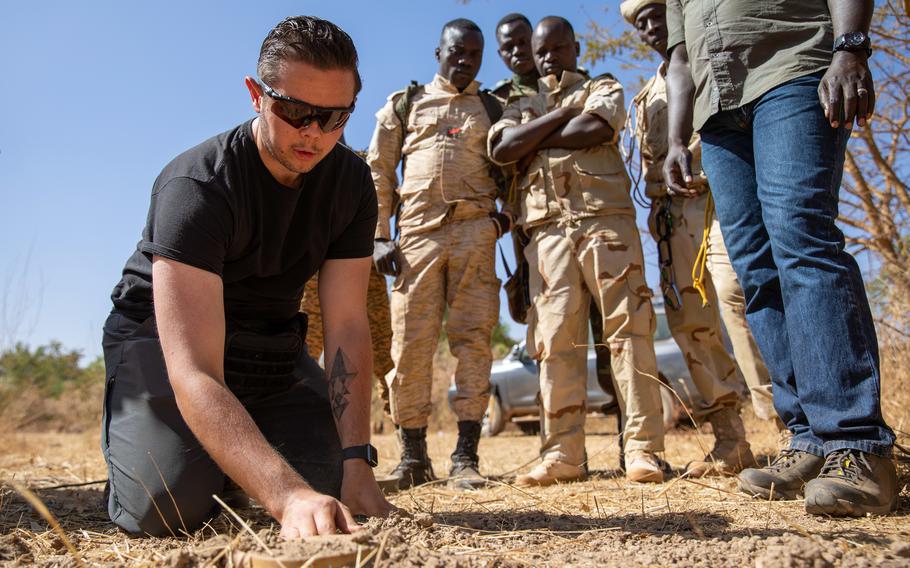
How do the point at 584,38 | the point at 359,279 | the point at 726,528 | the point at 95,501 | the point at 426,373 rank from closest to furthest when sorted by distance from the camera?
the point at 726,528 < the point at 359,279 < the point at 95,501 < the point at 426,373 < the point at 584,38

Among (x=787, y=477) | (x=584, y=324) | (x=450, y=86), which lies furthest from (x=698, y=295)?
(x=450, y=86)

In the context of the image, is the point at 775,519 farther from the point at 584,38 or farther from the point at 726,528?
the point at 584,38

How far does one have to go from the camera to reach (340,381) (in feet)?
7.82

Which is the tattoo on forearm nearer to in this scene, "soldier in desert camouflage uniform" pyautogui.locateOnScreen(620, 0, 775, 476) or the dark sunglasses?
the dark sunglasses

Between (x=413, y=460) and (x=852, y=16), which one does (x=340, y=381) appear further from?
(x=852, y=16)

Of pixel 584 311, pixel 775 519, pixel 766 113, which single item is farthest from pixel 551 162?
pixel 775 519

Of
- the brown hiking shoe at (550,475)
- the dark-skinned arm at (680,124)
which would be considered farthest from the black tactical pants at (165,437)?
the dark-skinned arm at (680,124)

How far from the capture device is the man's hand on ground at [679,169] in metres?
2.94

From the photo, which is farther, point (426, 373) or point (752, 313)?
point (426, 373)

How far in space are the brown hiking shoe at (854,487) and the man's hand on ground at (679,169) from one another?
1243 millimetres

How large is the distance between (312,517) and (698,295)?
2.78 m

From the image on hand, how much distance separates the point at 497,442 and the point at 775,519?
7.08 meters

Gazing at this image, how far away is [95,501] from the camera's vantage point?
3225mm

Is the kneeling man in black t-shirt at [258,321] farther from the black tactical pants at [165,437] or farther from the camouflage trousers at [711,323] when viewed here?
the camouflage trousers at [711,323]
